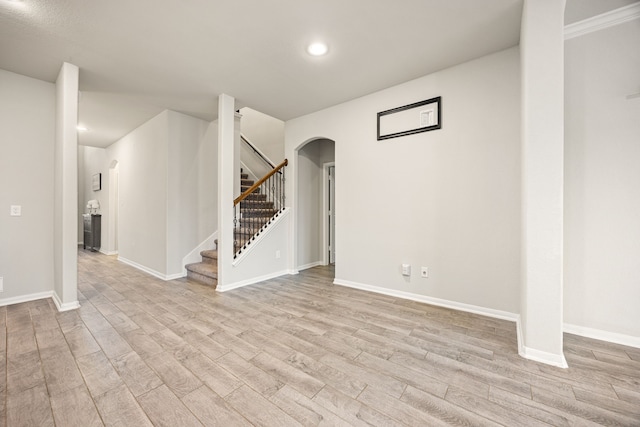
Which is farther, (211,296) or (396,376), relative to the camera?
(211,296)

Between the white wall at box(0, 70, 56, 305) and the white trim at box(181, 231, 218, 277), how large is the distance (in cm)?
160

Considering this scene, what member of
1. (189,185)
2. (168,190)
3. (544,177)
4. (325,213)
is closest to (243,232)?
(189,185)

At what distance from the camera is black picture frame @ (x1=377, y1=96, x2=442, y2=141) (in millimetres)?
3062

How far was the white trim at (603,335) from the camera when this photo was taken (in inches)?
84.4

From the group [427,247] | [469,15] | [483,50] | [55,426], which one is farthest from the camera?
[427,247]

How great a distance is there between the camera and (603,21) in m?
2.21

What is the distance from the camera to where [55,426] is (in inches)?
53.0

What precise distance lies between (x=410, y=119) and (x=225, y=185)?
2620mm

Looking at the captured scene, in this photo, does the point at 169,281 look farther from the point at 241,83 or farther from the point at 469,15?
the point at 469,15

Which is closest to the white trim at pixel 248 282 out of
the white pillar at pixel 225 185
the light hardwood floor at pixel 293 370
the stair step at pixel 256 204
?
the white pillar at pixel 225 185

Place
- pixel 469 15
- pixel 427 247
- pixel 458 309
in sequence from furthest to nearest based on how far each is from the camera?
pixel 427 247 < pixel 458 309 < pixel 469 15

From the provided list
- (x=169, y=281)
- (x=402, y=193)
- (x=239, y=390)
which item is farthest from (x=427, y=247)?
(x=169, y=281)

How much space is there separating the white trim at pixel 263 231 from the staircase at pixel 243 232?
0.12 m

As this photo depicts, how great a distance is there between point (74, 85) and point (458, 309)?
4950 mm
